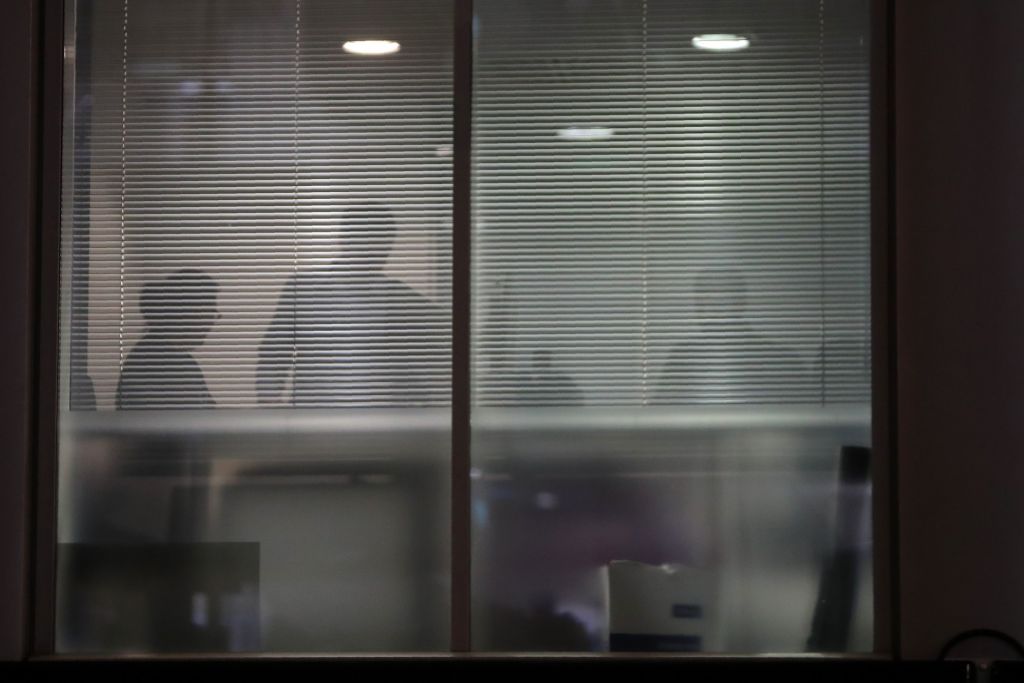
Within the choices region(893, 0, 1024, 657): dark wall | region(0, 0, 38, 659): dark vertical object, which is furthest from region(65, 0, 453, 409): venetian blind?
region(893, 0, 1024, 657): dark wall

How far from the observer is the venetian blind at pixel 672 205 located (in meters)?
4.34

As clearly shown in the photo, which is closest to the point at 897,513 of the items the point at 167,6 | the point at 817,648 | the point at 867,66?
the point at 817,648

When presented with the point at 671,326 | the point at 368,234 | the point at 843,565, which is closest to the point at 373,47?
the point at 368,234

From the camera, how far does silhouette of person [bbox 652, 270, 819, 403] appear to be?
4320mm

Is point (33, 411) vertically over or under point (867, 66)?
under

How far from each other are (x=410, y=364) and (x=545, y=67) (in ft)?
3.94

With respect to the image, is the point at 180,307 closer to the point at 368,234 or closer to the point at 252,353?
the point at 252,353

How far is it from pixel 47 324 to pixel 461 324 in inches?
59.6

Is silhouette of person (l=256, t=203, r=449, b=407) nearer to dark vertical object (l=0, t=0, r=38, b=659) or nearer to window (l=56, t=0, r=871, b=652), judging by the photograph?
window (l=56, t=0, r=871, b=652)

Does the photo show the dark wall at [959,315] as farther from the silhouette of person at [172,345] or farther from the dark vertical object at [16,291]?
the dark vertical object at [16,291]

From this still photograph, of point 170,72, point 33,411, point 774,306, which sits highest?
point 170,72

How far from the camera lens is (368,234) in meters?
4.36
